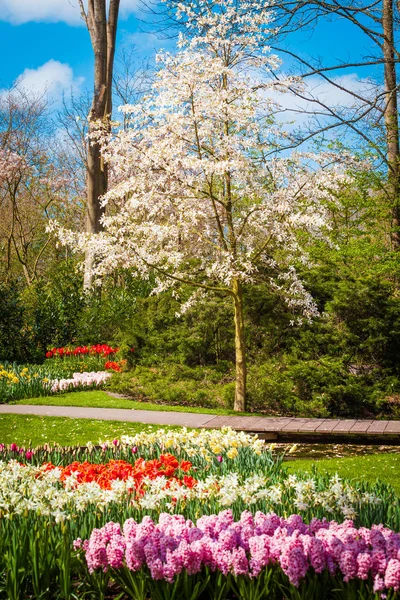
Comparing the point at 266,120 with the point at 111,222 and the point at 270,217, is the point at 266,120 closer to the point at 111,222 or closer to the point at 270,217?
the point at 270,217

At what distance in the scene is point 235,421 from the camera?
880 cm

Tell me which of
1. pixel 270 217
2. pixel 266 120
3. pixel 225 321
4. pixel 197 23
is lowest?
pixel 225 321

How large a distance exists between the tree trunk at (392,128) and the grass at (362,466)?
20.7 ft

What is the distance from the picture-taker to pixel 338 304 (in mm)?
11383

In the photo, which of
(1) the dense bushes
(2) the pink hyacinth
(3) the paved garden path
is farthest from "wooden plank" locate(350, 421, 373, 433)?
(2) the pink hyacinth

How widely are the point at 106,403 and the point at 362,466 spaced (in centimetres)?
449

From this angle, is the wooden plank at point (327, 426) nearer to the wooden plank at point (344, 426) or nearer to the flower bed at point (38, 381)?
the wooden plank at point (344, 426)

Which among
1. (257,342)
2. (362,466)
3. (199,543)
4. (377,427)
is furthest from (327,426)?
(199,543)

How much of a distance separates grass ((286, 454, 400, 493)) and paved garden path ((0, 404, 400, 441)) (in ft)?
2.73

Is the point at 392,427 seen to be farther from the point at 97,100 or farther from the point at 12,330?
the point at 97,100

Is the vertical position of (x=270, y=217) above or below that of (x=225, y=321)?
above

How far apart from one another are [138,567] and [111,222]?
24.7ft

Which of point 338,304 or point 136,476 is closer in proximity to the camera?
point 136,476

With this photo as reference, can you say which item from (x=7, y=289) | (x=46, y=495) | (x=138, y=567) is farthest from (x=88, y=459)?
(x=7, y=289)
